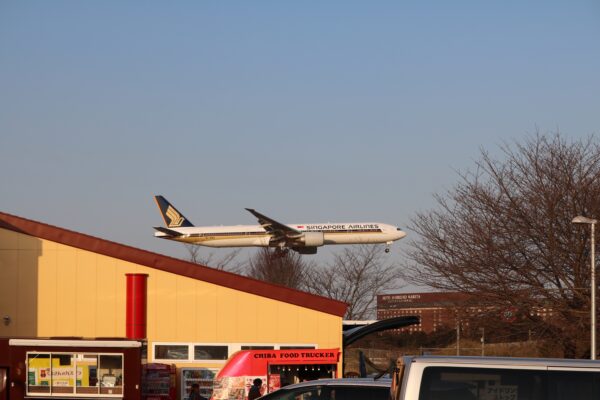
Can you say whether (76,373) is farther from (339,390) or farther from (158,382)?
(339,390)

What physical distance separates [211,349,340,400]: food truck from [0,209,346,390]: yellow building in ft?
18.4

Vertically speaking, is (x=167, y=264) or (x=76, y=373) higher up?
(x=167, y=264)

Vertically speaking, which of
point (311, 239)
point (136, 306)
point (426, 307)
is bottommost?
point (426, 307)

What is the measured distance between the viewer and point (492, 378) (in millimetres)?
8383

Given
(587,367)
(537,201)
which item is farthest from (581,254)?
(587,367)

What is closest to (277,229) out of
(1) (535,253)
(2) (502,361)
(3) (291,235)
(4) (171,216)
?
(3) (291,235)

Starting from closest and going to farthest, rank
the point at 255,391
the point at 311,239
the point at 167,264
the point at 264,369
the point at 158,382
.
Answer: the point at 255,391, the point at 264,369, the point at 158,382, the point at 167,264, the point at 311,239

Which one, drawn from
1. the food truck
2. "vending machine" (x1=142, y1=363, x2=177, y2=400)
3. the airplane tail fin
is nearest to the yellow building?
"vending machine" (x1=142, y1=363, x2=177, y2=400)

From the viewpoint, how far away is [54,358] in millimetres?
19594

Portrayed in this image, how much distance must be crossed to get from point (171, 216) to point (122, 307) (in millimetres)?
46167

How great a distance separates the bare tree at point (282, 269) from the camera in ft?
231

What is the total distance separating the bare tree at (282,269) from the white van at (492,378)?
60.1 metres

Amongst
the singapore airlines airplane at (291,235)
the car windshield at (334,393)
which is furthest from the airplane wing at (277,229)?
the car windshield at (334,393)

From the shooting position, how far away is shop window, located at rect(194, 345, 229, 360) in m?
25.3
